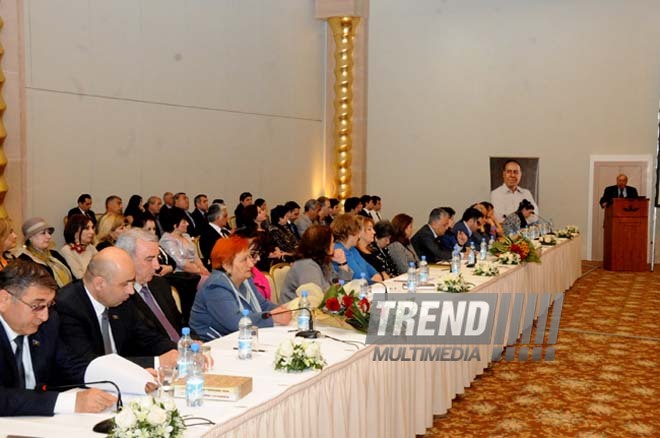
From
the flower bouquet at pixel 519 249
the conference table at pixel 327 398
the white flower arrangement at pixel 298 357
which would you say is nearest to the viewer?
the conference table at pixel 327 398

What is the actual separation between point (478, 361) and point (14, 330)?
390cm

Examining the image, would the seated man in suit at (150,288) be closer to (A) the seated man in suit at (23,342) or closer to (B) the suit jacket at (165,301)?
(B) the suit jacket at (165,301)

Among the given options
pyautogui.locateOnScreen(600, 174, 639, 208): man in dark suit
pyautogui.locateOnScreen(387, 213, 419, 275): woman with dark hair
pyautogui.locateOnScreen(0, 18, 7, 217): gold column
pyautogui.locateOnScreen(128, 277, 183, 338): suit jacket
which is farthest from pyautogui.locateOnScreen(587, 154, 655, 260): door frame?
pyautogui.locateOnScreen(128, 277, 183, 338): suit jacket

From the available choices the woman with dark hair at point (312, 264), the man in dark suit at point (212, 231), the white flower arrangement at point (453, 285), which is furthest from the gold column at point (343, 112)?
the woman with dark hair at point (312, 264)

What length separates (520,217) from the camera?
40.5ft

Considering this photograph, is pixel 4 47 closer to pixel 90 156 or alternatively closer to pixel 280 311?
pixel 90 156

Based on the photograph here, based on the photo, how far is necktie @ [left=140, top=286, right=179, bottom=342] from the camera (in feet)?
14.2

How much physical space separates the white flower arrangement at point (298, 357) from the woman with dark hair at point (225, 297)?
3.26 ft

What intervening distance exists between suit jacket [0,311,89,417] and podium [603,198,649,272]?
10.6 meters

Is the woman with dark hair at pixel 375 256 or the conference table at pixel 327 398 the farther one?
the woman with dark hair at pixel 375 256

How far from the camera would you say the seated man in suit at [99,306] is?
11.2 ft

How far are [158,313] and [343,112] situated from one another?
11548 mm

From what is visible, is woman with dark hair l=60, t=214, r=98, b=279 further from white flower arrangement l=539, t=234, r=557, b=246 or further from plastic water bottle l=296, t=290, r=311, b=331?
white flower arrangement l=539, t=234, r=557, b=246

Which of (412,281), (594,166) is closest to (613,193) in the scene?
(594,166)
